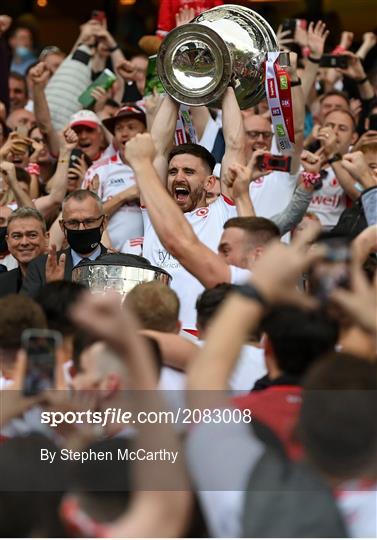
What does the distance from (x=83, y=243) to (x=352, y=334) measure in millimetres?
3133

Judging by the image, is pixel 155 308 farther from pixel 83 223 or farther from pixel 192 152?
pixel 83 223

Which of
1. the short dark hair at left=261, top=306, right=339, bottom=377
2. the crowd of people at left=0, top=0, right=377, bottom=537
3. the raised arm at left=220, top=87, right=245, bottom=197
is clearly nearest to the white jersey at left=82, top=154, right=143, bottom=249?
the crowd of people at left=0, top=0, right=377, bottom=537

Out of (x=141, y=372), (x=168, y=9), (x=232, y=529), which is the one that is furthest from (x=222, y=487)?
(x=168, y=9)

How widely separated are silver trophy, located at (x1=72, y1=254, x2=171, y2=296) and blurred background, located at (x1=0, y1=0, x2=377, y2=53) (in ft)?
17.2

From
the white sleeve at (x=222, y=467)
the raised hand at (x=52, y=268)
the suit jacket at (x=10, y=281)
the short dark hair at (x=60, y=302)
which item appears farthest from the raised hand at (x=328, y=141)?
the white sleeve at (x=222, y=467)

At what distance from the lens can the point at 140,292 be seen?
168 inches

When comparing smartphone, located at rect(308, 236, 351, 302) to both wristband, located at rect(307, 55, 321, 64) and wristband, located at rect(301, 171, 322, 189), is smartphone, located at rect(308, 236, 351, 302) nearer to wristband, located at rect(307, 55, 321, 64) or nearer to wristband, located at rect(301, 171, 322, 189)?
wristband, located at rect(301, 171, 322, 189)

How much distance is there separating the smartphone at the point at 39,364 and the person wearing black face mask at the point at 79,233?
3.17 meters

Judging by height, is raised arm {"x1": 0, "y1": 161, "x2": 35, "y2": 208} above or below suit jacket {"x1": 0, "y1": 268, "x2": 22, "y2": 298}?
above

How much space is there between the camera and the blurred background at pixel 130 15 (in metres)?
11.0

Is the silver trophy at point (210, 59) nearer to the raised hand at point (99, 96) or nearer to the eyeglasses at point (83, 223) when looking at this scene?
the eyeglasses at point (83, 223)

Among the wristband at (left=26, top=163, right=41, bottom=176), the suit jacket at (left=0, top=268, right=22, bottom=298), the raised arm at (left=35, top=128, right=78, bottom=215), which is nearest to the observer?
the suit jacket at (left=0, top=268, right=22, bottom=298)

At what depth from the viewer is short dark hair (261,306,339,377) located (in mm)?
3424

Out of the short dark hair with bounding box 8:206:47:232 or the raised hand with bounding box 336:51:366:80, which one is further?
the raised hand with bounding box 336:51:366:80
